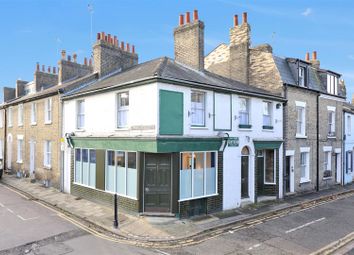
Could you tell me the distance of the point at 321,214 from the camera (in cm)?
1443

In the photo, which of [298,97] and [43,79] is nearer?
[298,97]

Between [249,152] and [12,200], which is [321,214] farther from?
[12,200]

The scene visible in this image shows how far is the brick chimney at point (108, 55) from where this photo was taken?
1861 centimetres

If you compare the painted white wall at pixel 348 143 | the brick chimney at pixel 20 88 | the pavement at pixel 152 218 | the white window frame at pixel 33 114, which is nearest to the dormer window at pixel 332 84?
the painted white wall at pixel 348 143

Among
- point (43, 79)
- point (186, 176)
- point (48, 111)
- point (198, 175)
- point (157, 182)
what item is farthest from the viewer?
point (43, 79)

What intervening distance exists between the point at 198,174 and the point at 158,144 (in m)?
2.72

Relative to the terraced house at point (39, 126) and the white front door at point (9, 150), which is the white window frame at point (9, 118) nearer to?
the terraced house at point (39, 126)

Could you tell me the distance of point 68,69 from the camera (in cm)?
2312

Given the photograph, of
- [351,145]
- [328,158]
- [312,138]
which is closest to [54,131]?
[312,138]

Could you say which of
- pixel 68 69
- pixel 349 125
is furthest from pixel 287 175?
pixel 68 69

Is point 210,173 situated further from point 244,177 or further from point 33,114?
point 33,114

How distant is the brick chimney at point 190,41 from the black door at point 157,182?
19.4ft

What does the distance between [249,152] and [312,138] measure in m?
7.50

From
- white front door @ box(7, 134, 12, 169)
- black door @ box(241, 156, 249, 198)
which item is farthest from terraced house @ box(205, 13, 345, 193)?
white front door @ box(7, 134, 12, 169)
